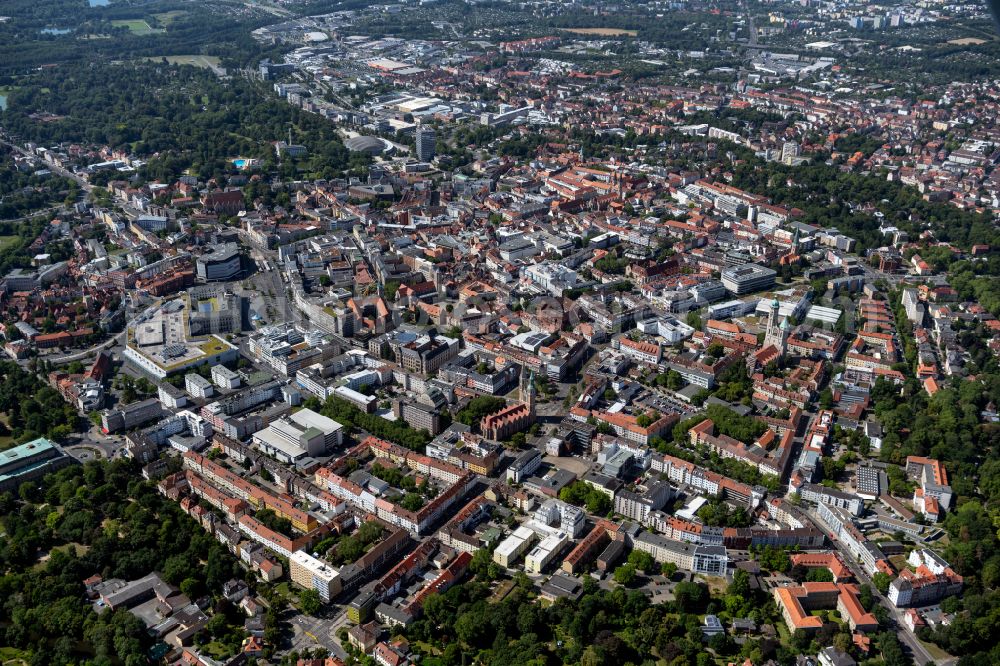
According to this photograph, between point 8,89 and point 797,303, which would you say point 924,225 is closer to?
point 797,303

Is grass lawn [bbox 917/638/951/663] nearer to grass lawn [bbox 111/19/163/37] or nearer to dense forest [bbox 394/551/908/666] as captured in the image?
dense forest [bbox 394/551/908/666]

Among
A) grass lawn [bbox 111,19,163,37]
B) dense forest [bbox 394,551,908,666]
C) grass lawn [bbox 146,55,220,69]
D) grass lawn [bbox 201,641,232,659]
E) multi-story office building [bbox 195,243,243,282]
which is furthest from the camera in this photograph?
grass lawn [bbox 111,19,163,37]

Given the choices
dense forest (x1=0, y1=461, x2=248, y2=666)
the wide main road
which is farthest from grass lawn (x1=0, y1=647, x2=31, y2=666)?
the wide main road

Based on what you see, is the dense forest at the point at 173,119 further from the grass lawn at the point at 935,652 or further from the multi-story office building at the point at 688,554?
the grass lawn at the point at 935,652

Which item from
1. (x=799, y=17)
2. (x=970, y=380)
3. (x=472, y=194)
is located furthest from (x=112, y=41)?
(x=970, y=380)

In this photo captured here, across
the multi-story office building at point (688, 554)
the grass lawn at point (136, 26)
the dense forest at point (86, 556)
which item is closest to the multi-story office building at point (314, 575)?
the dense forest at point (86, 556)

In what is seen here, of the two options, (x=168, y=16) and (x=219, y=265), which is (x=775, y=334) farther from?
(x=168, y=16)
